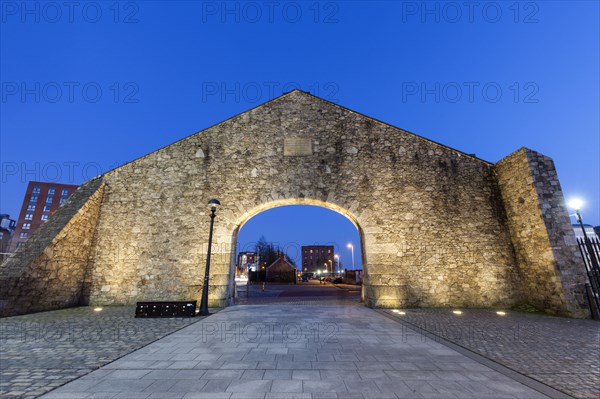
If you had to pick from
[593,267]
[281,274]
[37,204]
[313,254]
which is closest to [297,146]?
[593,267]

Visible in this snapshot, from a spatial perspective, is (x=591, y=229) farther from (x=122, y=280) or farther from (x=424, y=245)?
(x=122, y=280)

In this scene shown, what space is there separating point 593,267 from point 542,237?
4.65 ft

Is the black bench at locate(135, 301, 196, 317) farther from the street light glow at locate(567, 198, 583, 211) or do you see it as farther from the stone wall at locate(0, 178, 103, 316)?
the street light glow at locate(567, 198, 583, 211)

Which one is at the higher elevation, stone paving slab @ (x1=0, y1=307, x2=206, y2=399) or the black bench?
the black bench

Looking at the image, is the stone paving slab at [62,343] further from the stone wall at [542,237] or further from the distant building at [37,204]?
the distant building at [37,204]

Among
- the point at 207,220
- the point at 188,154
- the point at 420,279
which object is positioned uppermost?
the point at 188,154

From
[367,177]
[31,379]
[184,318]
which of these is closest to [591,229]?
[367,177]

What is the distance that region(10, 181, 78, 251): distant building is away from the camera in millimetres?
61656

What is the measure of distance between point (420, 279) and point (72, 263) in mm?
12639

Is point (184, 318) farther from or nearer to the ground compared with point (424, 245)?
nearer to the ground

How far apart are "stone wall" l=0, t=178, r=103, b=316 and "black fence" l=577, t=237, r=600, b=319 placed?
55.2 ft

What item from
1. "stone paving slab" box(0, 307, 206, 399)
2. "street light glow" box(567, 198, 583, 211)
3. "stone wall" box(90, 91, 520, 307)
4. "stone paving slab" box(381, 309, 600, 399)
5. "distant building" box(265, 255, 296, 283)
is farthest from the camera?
"distant building" box(265, 255, 296, 283)

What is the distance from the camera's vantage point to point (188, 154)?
11.3 m

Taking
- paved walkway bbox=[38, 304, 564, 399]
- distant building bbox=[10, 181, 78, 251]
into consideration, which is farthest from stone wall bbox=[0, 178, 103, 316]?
distant building bbox=[10, 181, 78, 251]
